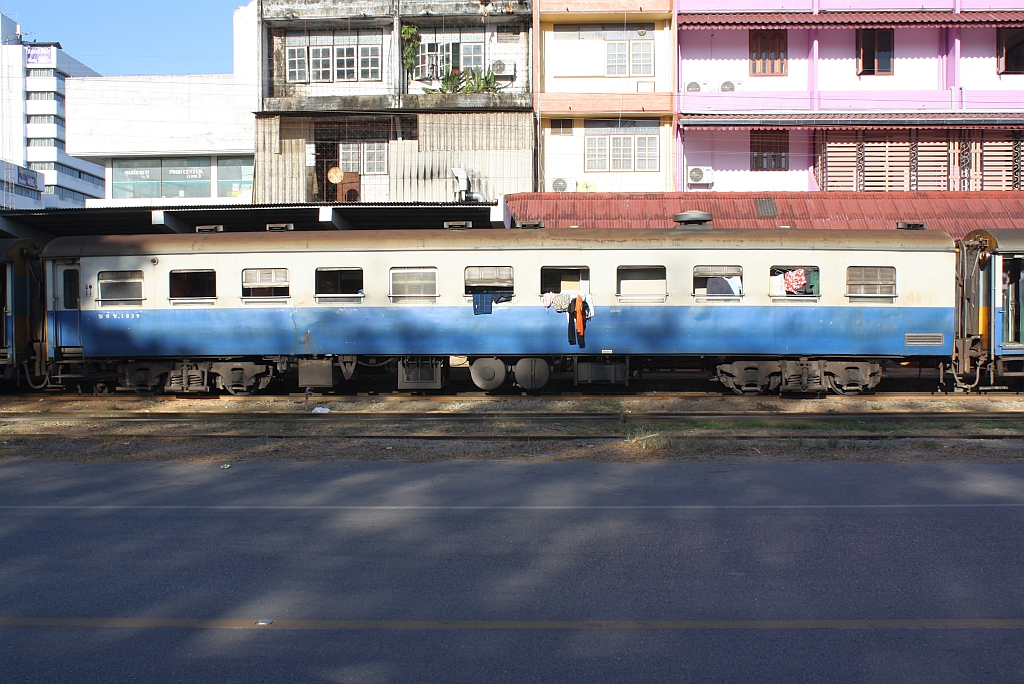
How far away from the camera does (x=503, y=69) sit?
89.2 feet

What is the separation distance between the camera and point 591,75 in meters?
27.2

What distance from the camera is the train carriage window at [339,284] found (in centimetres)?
1561

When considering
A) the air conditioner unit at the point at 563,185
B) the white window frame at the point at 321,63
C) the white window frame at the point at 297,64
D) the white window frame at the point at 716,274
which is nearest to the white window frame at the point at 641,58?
the air conditioner unit at the point at 563,185

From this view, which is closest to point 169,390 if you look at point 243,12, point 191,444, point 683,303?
point 191,444

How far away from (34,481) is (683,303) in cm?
1074

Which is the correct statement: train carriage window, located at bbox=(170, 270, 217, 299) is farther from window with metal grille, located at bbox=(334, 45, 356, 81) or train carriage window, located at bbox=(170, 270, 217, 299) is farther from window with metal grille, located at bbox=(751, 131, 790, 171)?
window with metal grille, located at bbox=(751, 131, 790, 171)

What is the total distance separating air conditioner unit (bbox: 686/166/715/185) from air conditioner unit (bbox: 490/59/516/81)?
6606 millimetres

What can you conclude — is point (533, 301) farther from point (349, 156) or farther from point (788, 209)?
point (349, 156)

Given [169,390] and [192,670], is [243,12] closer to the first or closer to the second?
[169,390]

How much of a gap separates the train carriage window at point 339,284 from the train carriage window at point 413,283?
654 mm

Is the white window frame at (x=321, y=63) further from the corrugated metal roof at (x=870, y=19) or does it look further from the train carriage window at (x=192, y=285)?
the train carriage window at (x=192, y=285)

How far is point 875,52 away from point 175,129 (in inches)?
979

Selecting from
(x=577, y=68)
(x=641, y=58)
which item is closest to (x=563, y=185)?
(x=577, y=68)

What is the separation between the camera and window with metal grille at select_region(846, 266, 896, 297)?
1530 centimetres
